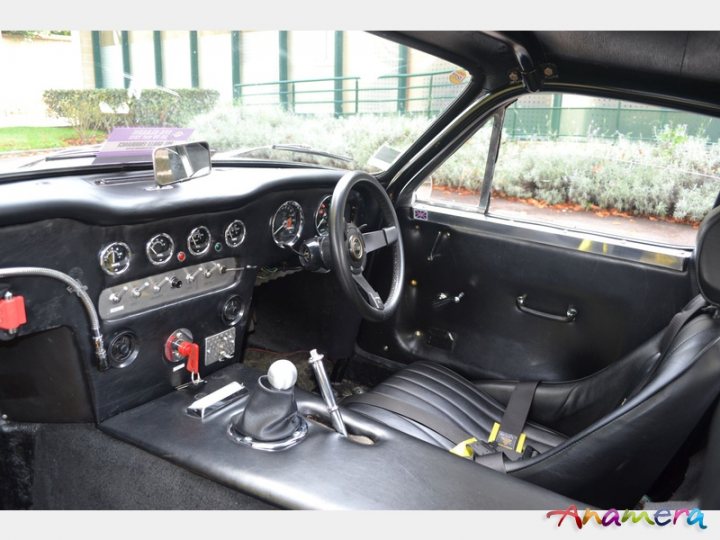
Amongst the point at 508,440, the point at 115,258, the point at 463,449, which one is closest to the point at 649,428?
the point at 463,449

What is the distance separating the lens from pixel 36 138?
1802 millimetres

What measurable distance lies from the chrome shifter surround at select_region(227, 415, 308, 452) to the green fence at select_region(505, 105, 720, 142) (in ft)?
5.22

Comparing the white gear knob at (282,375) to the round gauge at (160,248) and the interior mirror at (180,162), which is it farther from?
the interior mirror at (180,162)

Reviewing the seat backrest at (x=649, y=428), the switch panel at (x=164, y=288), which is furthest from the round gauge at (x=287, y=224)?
the seat backrest at (x=649, y=428)

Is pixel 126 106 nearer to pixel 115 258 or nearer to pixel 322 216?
pixel 115 258

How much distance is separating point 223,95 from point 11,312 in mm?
1257

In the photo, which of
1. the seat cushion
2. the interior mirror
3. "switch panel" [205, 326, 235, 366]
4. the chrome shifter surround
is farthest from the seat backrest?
the interior mirror

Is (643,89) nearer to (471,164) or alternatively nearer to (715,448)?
(471,164)

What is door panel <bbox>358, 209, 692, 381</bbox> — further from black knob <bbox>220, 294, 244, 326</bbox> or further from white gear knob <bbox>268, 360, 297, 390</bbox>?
white gear knob <bbox>268, 360, 297, 390</bbox>

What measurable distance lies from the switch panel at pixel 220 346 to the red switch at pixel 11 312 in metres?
0.72

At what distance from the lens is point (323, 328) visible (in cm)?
309
